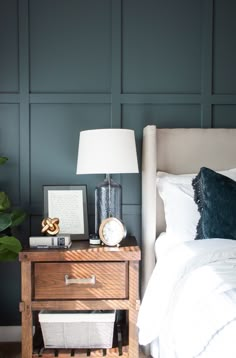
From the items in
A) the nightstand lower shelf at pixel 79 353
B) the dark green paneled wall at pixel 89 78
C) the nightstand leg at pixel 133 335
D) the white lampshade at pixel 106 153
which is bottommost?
the nightstand lower shelf at pixel 79 353

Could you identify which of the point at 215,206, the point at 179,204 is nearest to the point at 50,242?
the point at 179,204

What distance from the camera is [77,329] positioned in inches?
85.2

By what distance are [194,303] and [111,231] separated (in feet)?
3.03

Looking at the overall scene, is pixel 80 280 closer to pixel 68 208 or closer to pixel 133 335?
pixel 133 335

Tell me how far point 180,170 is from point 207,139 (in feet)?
0.86

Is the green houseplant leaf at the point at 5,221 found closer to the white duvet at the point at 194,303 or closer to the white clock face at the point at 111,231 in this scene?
the white clock face at the point at 111,231

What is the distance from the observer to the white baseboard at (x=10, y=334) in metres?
2.62

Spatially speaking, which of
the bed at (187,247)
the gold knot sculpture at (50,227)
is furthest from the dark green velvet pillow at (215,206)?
the gold knot sculpture at (50,227)

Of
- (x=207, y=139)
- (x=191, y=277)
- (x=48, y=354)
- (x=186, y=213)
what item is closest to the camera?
(x=191, y=277)

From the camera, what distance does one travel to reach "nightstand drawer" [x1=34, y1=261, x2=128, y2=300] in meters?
2.14

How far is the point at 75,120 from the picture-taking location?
2660 millimetres

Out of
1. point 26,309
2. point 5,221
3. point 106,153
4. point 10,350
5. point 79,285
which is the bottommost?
point 10,350

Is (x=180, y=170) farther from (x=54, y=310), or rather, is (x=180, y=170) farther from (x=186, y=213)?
(x=54, y=310)

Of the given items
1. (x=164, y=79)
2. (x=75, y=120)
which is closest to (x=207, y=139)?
(x=164, y=79)
